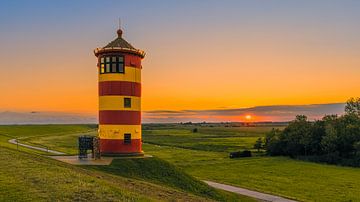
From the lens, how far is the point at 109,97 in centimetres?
2445

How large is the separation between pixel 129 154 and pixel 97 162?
282 cm

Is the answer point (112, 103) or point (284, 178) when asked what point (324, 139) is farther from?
point (112, 103)

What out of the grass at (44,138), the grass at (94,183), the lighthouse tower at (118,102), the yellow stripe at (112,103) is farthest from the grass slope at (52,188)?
the grass at (44,138)

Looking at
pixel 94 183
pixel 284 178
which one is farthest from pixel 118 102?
pixel 284 178

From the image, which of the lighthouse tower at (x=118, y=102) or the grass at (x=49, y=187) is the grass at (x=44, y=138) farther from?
the grass at (x=49, y=187)

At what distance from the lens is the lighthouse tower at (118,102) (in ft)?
79.9

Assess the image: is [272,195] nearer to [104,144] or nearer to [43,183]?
[104,144]

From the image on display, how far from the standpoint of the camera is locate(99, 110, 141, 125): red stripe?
2431 centimetres

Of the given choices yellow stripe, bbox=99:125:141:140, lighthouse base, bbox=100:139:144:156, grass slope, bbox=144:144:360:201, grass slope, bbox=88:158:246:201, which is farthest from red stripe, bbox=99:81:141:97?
grass slope, bbox=144:144:360:201

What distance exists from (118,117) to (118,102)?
3.35 ft

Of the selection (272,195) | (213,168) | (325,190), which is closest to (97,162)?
(272,195)

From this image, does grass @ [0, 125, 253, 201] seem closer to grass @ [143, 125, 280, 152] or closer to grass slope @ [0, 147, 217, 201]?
grass slope @ [0, 147, 217, 201]

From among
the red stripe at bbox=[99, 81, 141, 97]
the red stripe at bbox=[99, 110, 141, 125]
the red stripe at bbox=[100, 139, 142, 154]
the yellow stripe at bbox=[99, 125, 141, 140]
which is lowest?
the red stripe at bbox=[100, 139, 142, 154]

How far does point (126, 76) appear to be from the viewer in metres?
24.7
